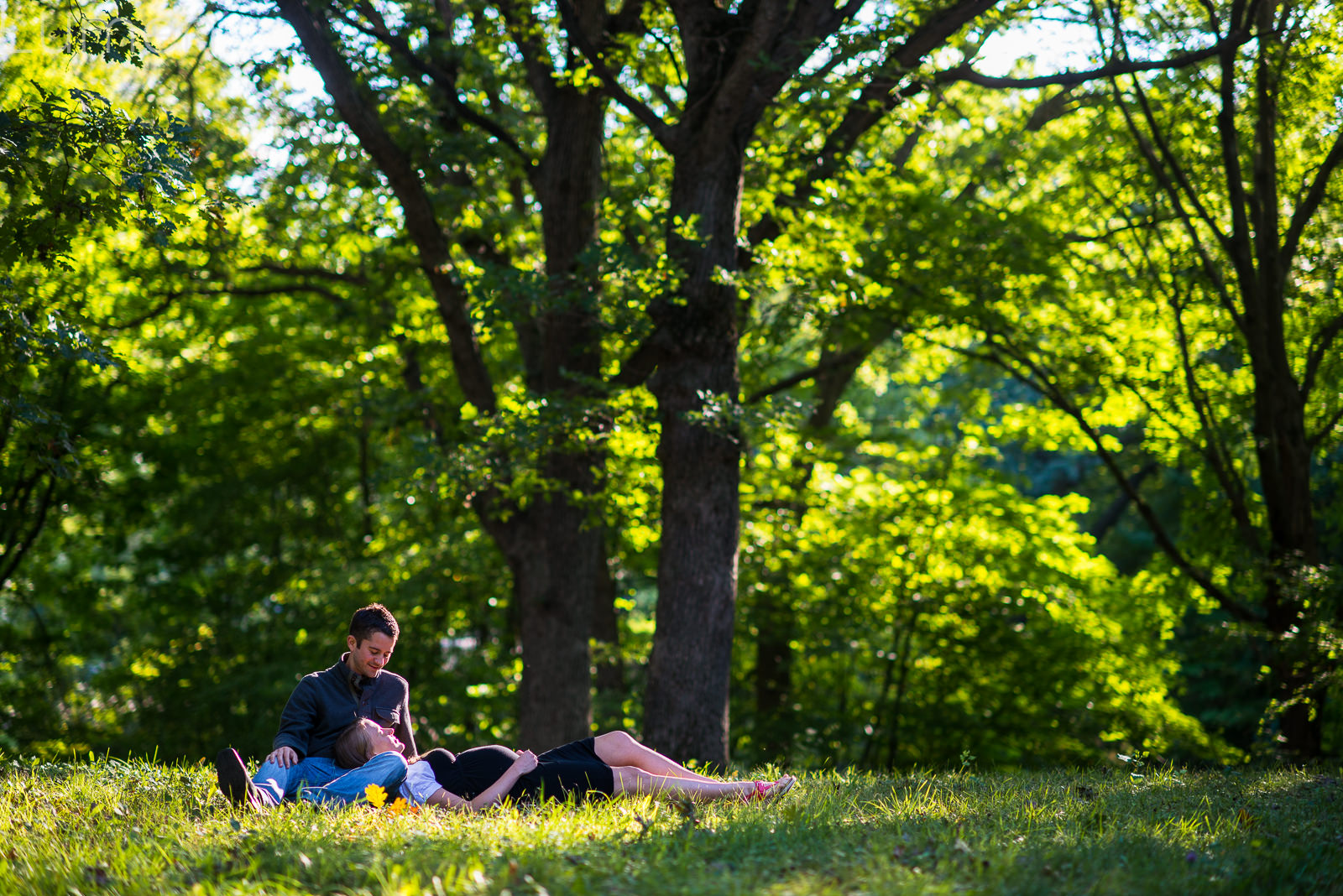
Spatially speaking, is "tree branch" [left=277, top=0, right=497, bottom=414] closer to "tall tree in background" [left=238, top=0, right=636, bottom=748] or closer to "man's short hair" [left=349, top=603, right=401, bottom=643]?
"tall tree in background" [left=238, top=0, right=636, bottom=748]

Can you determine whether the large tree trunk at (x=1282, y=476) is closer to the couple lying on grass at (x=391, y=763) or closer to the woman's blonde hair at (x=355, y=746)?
the couple lying on grass at (x=391, y=763)

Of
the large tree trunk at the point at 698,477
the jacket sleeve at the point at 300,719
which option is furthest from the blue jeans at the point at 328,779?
the large tree trunk at the point at 698,477

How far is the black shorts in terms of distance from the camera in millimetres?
5445

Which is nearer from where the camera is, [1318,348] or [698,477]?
[698,477]

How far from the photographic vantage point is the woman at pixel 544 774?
5445 mm

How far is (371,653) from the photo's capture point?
575 centimetres

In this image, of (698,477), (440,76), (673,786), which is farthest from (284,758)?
(440,76)

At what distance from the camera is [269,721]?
14672mm

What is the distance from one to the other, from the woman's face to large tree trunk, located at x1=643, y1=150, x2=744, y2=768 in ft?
10.0

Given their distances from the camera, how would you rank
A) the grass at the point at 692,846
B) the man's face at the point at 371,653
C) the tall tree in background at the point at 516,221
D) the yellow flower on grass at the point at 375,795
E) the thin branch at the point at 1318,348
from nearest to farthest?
the grass at the point at 692,846 < the yellow flower on grass at the point at 375,795 < the man's face at the point at 371,653 < the tall tree in background at the point at 516,221 < the thin branch at the point at 1318,348

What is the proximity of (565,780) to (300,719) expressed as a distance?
1.45 m

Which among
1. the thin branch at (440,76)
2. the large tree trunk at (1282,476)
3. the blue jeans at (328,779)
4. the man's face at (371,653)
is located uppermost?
the thin branch at (440,76)

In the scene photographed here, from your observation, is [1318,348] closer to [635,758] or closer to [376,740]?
[635,758]

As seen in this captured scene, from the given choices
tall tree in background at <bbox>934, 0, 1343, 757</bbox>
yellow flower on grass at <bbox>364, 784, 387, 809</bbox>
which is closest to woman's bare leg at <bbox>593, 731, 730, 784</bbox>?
yellow flower on grass at <bbox>364, 784, 387, 809</bbox>
